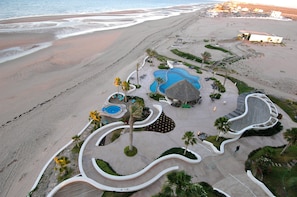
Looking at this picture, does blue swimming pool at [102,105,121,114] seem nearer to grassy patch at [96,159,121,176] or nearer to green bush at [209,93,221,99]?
grassy patch at [96,159,121,176]

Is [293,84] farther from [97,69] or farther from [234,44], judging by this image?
[97,69]

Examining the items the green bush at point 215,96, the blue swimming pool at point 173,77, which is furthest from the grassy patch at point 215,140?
the blue swimming pool at point 173,77

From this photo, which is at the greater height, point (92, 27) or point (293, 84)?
point (92, 27)

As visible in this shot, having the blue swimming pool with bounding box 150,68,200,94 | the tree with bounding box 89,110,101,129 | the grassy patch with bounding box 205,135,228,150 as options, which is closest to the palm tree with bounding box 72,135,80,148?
the tree with bounding box 89,110,101,129

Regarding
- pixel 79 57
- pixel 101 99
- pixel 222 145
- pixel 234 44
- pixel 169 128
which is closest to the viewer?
pixel 222 145

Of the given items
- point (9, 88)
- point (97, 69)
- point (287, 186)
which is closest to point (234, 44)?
point (97, 69)

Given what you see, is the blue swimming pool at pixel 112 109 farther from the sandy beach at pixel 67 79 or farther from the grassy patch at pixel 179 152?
the grassy patch at pixel 179 152
